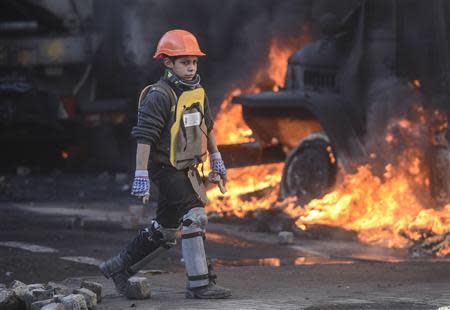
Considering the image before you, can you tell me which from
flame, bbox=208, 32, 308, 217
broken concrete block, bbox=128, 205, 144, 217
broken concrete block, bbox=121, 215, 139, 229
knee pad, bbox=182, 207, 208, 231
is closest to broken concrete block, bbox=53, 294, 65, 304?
knee pad, bbox=182, 207, 208, 231

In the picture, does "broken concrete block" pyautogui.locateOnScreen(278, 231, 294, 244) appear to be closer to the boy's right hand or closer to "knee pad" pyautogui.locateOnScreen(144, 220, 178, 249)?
"knee pad" pyautogui.locateOnScreen(144, 220, 178, 249)

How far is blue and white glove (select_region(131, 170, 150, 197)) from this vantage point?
7.76m

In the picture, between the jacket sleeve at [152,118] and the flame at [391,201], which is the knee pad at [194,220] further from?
the flame at [391,201]

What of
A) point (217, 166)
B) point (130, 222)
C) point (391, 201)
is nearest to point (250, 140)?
point (130, 222)

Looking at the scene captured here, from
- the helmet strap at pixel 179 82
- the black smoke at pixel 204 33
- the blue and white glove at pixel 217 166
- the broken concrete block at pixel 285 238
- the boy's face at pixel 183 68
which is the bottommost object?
the broken concrete block at pixel 285 238

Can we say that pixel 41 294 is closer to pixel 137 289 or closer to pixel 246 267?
pixel 137 289

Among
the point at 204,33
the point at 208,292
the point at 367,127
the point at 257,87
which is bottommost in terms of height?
the point at 208,292

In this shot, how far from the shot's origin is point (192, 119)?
320 inches

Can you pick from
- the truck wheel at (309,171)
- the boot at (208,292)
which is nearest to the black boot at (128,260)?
the boot at (208,292)

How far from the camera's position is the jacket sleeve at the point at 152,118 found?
793 cm

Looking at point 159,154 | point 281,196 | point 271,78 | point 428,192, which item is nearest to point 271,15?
point 271,78

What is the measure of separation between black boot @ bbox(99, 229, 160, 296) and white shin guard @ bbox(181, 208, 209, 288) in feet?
0.84

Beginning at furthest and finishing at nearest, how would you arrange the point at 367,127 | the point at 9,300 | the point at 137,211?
the point at 137,211 → the point at 367,127 → the point at 9,300

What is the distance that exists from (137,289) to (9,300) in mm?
976
